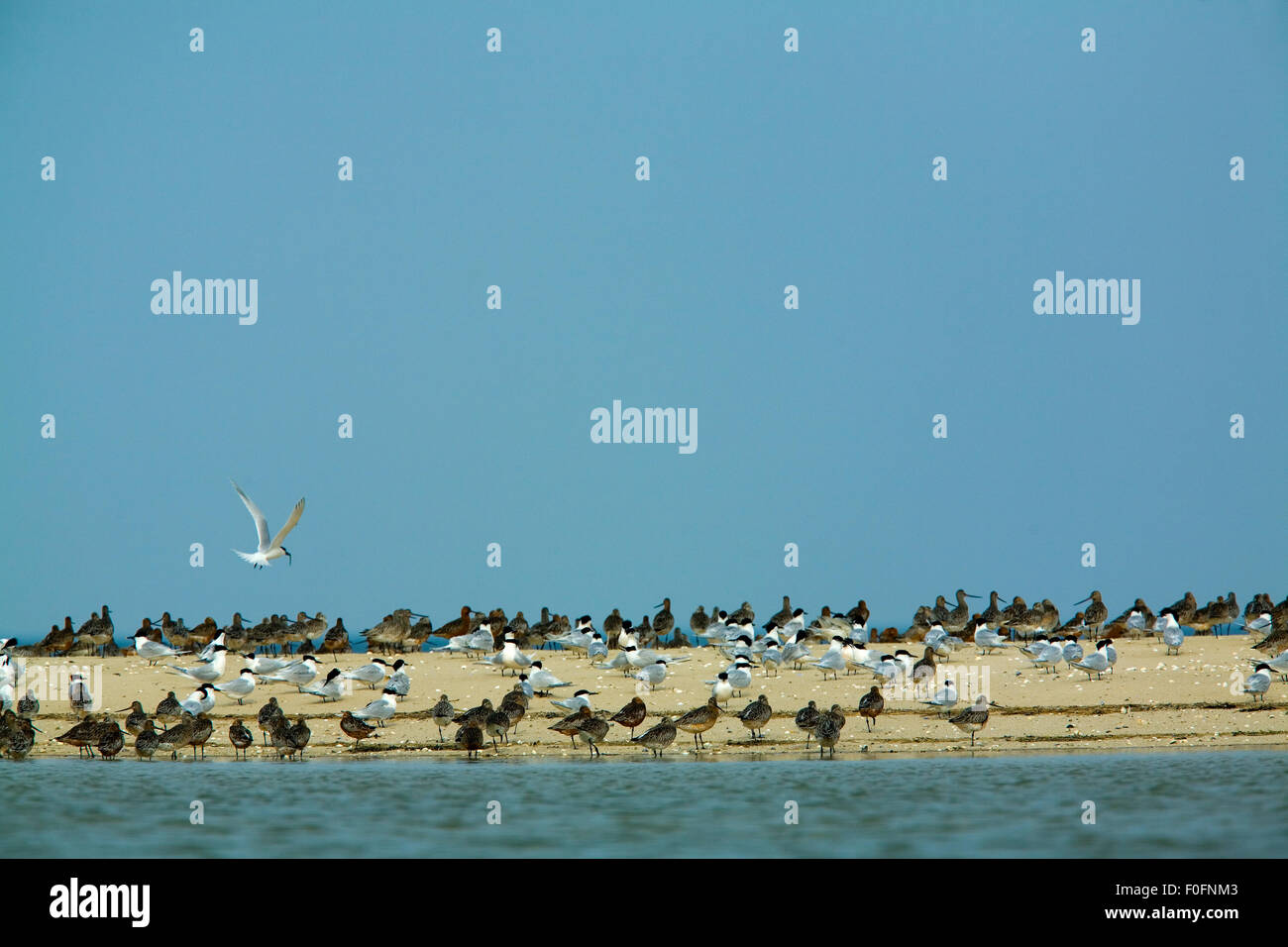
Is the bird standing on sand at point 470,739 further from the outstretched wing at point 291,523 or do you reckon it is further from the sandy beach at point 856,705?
the outstretched wing at point 291,523

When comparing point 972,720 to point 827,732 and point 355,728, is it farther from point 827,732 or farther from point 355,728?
point 355,728

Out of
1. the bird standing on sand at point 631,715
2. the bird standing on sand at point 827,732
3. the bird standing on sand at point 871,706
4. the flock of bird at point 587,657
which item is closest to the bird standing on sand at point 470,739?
the flock of bird at point 587,657

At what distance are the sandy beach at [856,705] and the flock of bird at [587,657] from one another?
0.26 meters

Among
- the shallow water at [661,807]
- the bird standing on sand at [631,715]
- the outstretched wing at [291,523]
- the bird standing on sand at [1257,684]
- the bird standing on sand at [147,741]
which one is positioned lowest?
the shallow water at [661,807]

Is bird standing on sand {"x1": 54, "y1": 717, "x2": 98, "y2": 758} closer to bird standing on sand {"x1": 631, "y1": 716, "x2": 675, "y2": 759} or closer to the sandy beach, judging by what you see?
the sandy beach

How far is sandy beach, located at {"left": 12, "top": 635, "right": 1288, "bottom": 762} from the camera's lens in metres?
21.3

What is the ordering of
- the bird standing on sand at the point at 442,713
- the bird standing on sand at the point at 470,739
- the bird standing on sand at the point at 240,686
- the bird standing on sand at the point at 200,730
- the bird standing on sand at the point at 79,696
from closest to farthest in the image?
the bird standing on sand at the point at 470,739 < the bird standing on sand at the point at 200,730 < the bird standing on sand at the point at 442,713 < the bird standing on sand at the point at 240,686 < the bird standing on sand at the point at 79,696

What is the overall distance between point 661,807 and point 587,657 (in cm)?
1210

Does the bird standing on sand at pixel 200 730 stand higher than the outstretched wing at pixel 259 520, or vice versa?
the outstretched wing at pixel 259 520

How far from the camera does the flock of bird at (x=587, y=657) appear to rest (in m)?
21.6

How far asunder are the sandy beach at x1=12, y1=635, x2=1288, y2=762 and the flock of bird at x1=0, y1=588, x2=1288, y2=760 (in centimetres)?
26
